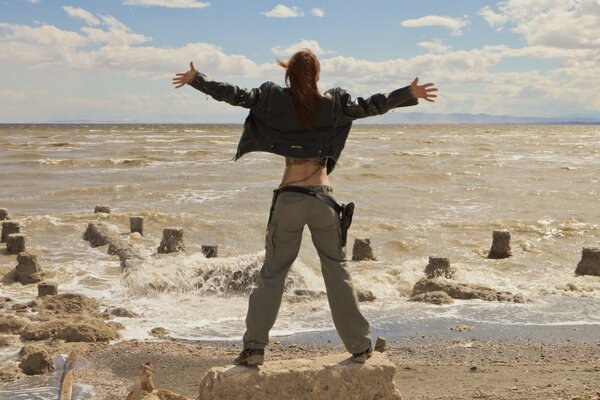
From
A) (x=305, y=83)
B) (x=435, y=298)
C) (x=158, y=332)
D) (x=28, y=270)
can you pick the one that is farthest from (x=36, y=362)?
(x=435, y=298)

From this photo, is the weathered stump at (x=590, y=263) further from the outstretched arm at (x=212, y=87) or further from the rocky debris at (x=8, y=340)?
the outstretched arm at (x=212, y=87)

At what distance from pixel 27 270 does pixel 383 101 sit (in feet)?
29.9

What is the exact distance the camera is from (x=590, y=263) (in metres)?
13.4

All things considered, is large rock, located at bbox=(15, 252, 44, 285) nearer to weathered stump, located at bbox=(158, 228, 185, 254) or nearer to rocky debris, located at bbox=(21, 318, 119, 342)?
weathered stump, located at bbox=(158, 228, 185, 254)

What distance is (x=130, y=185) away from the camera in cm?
2975

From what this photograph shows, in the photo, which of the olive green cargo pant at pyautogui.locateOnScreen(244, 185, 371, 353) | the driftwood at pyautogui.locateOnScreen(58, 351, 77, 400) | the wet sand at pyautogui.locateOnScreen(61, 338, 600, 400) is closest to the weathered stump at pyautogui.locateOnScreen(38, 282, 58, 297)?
the wet sand at pyautogui.locateOnScreen(61, 338, 600, 400)

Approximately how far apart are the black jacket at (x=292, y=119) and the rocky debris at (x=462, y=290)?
6.68 m

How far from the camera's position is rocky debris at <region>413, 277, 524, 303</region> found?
36.7 feet

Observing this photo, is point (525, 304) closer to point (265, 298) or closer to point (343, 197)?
point (265, 298)

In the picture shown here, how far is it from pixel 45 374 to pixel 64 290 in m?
4.60

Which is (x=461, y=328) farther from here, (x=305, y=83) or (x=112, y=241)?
(x=112, y=241)

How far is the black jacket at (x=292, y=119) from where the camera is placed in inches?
196

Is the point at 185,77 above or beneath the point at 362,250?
above

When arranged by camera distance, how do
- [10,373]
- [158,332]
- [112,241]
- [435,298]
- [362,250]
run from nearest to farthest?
[10,373] → [158,332] → [435,298] → [362,250] → [112,241]
